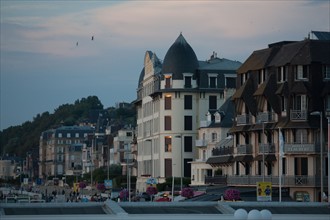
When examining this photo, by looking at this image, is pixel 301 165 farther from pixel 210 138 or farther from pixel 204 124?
pixel 204 124

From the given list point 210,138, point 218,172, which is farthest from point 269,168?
point 210,138

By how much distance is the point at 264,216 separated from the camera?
55750 mm

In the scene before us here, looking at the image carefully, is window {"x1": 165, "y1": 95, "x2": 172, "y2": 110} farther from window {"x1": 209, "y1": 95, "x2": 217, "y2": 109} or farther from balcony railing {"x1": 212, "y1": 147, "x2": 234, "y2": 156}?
balcony railing {"x1": 212, "y1": 147, "x2": 234, "y2": 156}

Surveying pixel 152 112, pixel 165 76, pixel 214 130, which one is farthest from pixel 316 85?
pixel 152 112

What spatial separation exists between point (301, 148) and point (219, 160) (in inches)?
862

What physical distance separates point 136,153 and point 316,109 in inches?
3048

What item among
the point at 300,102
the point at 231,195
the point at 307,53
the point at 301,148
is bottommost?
the point at 231,195

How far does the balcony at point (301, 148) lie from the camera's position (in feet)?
341

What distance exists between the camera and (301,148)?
104375 millimetres

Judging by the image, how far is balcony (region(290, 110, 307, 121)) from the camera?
105 m

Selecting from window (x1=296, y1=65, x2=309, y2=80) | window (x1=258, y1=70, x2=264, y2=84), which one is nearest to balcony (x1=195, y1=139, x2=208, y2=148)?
window (x1=258, y1=70, x2=264, y2=84)

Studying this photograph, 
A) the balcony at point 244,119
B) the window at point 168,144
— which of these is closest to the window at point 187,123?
the window at point 168,144

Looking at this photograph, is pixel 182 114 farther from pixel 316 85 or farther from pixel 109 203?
pixel 109 203

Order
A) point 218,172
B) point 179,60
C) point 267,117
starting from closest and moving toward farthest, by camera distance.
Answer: point 267,117 → point 218,172 → point 179,60
